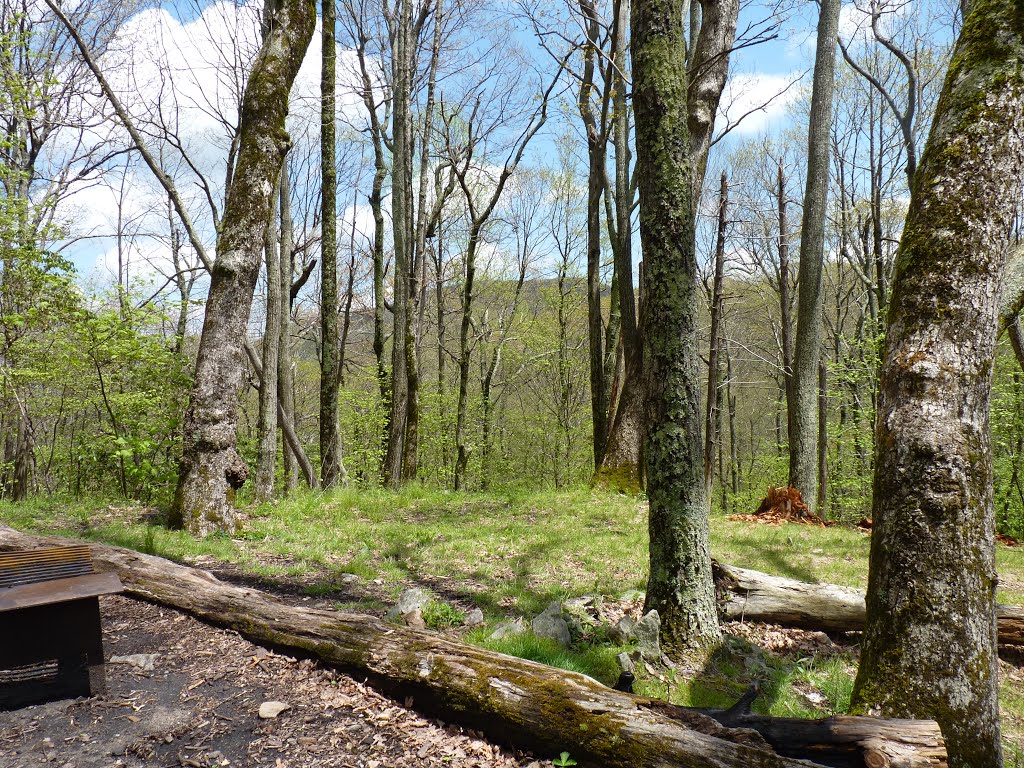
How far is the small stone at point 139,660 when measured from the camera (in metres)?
3.33

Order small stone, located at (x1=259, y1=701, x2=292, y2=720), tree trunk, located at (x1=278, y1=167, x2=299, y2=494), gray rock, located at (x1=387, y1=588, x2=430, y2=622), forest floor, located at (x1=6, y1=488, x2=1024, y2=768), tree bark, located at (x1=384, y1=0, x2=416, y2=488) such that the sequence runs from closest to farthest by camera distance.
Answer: forest floor, located at (x1=6, y1=488, x2=1024, y2=768) → small stone, located at (x1=259, y1=701, x2=292, y2=720) → gray rock, located at (x1=387, y1=588, x2=430, y2=622) → tree trunk, located at (x1=278, y1=167, x2=299, y2=494) → tree bark, located at (x1=384, y1=0, x2=416, y2=488)

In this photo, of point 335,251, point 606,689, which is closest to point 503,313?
point 335,251

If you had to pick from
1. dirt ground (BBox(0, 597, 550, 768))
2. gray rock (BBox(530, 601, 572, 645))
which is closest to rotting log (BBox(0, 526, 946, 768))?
dirt ground (BBox(0, 597, 550, 768))

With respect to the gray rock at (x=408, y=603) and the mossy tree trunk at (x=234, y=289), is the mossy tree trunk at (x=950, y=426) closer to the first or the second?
the gray rock at (x=408, y=603)

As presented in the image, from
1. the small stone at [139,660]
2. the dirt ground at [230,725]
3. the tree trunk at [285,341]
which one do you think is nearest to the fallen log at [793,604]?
the dirt ground at [230,725]

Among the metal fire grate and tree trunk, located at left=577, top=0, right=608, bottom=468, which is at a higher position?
tree trunk, located at left=577, top=0, right=608, bottom=468

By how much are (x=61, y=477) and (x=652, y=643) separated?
1712 cm

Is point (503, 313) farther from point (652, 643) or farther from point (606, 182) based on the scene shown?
point (652, 643)

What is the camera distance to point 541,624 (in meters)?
4.33

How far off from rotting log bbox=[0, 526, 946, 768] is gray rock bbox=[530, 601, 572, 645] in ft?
4.19

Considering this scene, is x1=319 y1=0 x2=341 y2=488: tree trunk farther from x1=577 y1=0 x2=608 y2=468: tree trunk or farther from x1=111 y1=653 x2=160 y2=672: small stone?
x1=111 y1=653 x2=160 y2=672: small stone

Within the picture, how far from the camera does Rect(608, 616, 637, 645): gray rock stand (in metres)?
4.19

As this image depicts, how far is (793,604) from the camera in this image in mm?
4945

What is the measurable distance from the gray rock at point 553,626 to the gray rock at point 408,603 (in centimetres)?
94
